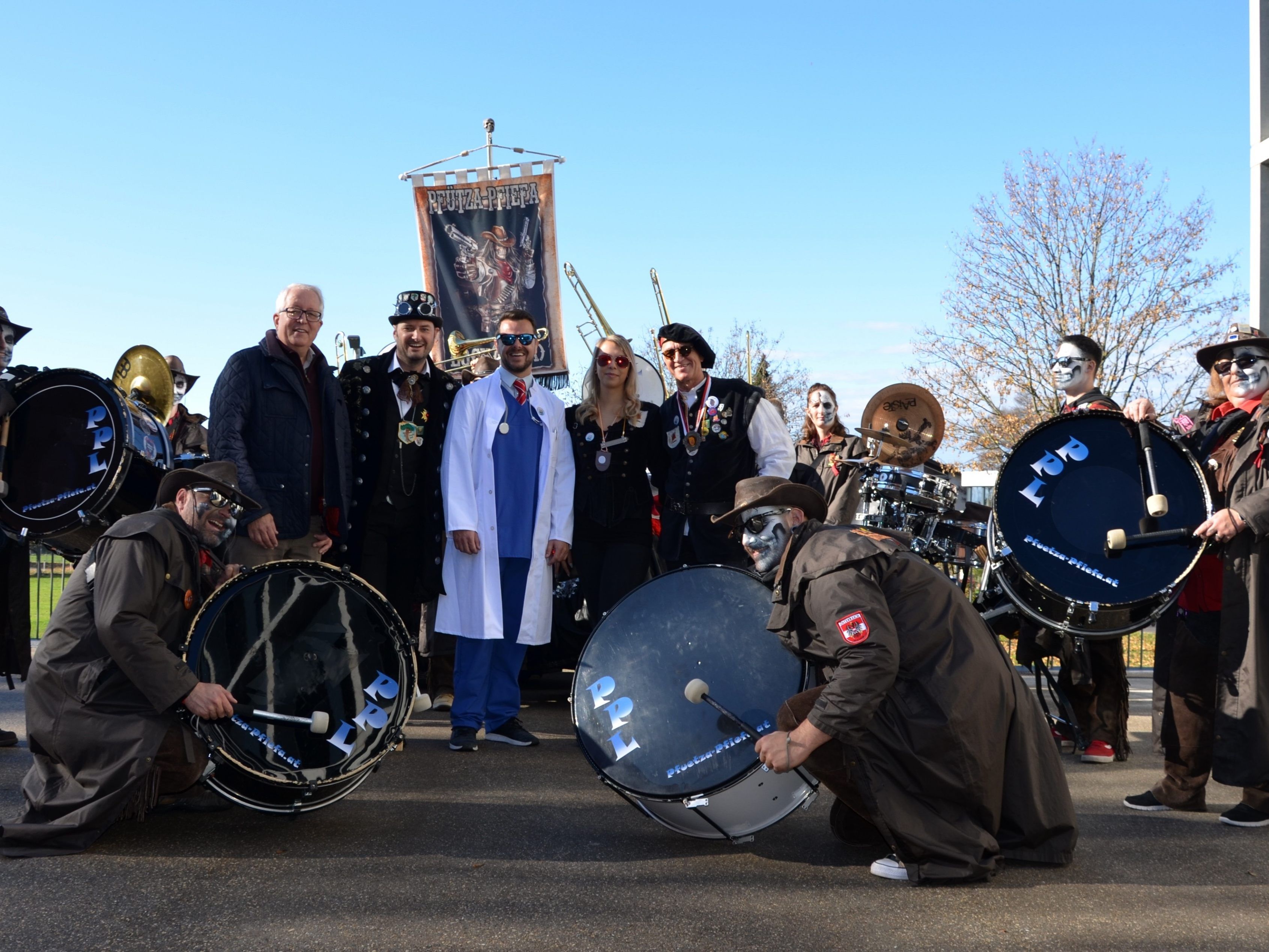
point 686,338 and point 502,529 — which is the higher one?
point 686,338

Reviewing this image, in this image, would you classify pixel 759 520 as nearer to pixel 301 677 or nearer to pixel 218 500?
pixel 301 677

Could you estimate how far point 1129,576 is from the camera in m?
5.08

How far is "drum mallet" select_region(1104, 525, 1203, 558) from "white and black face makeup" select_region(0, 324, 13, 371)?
17.9 ft

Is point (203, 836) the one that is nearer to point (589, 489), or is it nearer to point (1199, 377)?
point (589, 489)

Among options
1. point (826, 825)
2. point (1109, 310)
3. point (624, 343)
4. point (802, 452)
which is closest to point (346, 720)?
point (826, 825)

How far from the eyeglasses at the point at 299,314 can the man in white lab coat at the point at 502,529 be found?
3.00 ft

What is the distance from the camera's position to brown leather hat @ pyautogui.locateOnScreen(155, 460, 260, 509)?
4.60 metres

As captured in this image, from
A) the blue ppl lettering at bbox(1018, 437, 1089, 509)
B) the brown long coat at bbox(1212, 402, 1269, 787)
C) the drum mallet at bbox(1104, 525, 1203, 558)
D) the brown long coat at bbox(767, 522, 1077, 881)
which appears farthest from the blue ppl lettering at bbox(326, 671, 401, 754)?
the brown long coat at bbox(1212, 402, 1269, 787)

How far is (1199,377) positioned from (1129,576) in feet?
68.6

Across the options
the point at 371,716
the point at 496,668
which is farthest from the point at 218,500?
the point at 496,668

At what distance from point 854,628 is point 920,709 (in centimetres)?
40

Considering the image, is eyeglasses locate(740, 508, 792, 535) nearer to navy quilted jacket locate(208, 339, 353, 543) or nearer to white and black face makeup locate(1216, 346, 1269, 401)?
white and black face makeup locate(1216, 346, 1269, 401)

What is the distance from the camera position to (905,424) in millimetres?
8836

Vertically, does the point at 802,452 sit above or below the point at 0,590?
above
